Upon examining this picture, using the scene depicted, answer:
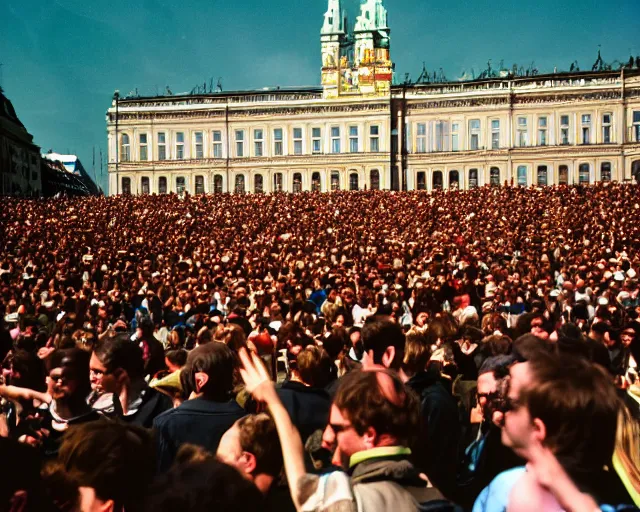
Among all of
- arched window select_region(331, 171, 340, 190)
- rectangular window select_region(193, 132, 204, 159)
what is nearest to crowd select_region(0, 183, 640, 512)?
arched window select_region(331, 171, 340, 190)

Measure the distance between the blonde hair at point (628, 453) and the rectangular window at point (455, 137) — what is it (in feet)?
224

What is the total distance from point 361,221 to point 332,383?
34.0 metres

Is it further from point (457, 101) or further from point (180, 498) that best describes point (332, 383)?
point (457, 101)

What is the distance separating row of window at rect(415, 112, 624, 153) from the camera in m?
68.9

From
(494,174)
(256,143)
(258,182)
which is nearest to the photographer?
(494,174)

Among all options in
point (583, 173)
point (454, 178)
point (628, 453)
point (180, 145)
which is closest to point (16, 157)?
point (180, 145)

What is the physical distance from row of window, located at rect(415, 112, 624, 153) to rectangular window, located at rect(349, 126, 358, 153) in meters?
4.84

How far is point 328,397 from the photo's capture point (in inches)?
243

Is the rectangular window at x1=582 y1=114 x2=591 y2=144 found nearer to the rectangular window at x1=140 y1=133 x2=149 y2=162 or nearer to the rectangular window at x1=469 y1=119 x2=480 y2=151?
the rectangular window at x1=469 y1=119 x2=480 y2=151

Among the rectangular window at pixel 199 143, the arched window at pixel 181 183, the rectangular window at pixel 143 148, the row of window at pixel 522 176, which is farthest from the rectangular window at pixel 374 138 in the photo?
the rectangular window at pixel 143 148

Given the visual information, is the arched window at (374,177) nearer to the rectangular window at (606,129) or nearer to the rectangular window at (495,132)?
the rectangular window at (495,132)

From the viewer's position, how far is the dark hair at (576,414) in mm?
3098

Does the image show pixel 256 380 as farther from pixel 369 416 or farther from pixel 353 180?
pixel 353 180

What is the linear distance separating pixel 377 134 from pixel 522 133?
37.0 feet
